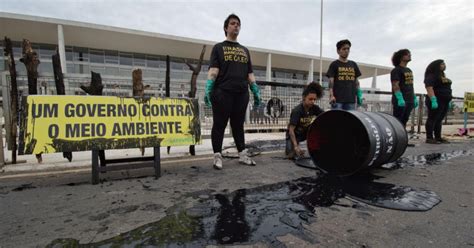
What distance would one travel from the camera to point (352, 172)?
269 cm

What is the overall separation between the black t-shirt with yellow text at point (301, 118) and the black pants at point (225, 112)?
0.87m

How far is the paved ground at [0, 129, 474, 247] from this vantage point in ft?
4.66

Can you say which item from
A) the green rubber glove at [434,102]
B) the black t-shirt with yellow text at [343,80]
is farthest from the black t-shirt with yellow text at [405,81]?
the black t-shirt with yellow text at [343,80]

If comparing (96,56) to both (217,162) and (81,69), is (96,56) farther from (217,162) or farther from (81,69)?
(217,162)

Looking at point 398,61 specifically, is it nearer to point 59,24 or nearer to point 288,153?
point 288,153

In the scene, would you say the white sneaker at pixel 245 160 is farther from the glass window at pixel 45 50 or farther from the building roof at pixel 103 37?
the glass window at pixel 45 50

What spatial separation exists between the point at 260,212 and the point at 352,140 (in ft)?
6.93

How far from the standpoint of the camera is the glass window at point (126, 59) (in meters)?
22.7

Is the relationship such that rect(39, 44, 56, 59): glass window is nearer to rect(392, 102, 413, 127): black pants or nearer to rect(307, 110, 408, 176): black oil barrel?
rect(307, 110, 408, 176): black oil barrel

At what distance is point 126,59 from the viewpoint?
22938mm

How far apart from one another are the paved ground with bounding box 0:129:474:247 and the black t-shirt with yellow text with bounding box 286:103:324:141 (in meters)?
0.91

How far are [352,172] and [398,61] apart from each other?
11.1 ft

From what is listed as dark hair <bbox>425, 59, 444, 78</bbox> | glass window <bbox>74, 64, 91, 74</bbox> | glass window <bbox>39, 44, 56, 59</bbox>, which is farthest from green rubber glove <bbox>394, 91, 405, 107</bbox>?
glass window <bbox>39, 44, 56, 59</bbox>

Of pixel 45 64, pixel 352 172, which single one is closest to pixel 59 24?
pixel 45 64
